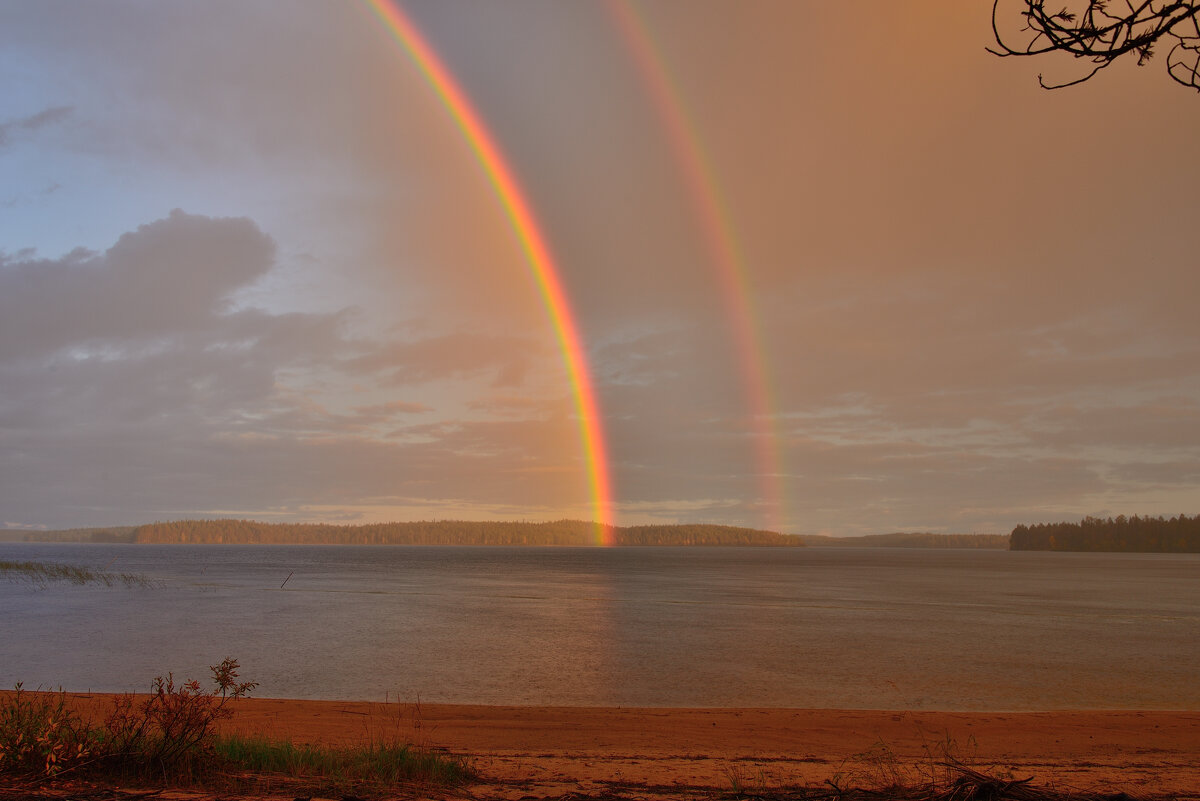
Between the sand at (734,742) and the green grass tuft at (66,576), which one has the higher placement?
the sand at (734,742)

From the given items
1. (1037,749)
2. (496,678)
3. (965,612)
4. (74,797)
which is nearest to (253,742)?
(74,797)

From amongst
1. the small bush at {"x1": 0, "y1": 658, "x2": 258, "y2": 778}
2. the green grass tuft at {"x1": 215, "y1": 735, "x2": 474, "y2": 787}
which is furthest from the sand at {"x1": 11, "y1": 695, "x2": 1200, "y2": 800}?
the small bush at {"x1": 0, "y1": 658, "x2": 258, "y2": 778}

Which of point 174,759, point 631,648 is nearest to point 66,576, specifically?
point 631,648

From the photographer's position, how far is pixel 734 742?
1444 cm

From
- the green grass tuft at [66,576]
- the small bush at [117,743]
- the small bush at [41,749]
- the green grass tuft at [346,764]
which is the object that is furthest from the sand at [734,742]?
the green grass tuft at [66,576]

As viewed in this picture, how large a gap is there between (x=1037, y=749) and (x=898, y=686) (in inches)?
362

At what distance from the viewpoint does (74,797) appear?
21.9 feet

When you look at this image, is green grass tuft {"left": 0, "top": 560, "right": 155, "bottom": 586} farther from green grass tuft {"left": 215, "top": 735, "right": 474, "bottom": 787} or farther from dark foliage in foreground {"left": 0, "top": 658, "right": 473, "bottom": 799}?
dark foliage in foreground {"left": 0, "top": 658, "right": 473, "bottom": 799}

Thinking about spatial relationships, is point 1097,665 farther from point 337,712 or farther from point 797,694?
point 337,712

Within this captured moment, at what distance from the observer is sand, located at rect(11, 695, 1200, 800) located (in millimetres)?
10055

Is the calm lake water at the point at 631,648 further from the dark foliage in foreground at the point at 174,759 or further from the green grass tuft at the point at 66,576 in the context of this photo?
the green grass tuft at the point at 66,576

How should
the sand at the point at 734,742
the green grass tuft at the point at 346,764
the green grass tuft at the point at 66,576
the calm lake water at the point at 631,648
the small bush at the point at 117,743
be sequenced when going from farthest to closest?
the green grass tuft at the point at 66,576
the calm lake water at the point at 631,648
the sand at the point at 734,742
the green grass tuft at the point at 346,764
the small bush at the point at 117,743

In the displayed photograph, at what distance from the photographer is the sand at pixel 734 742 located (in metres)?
10.1

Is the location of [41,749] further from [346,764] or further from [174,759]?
[346,764]
